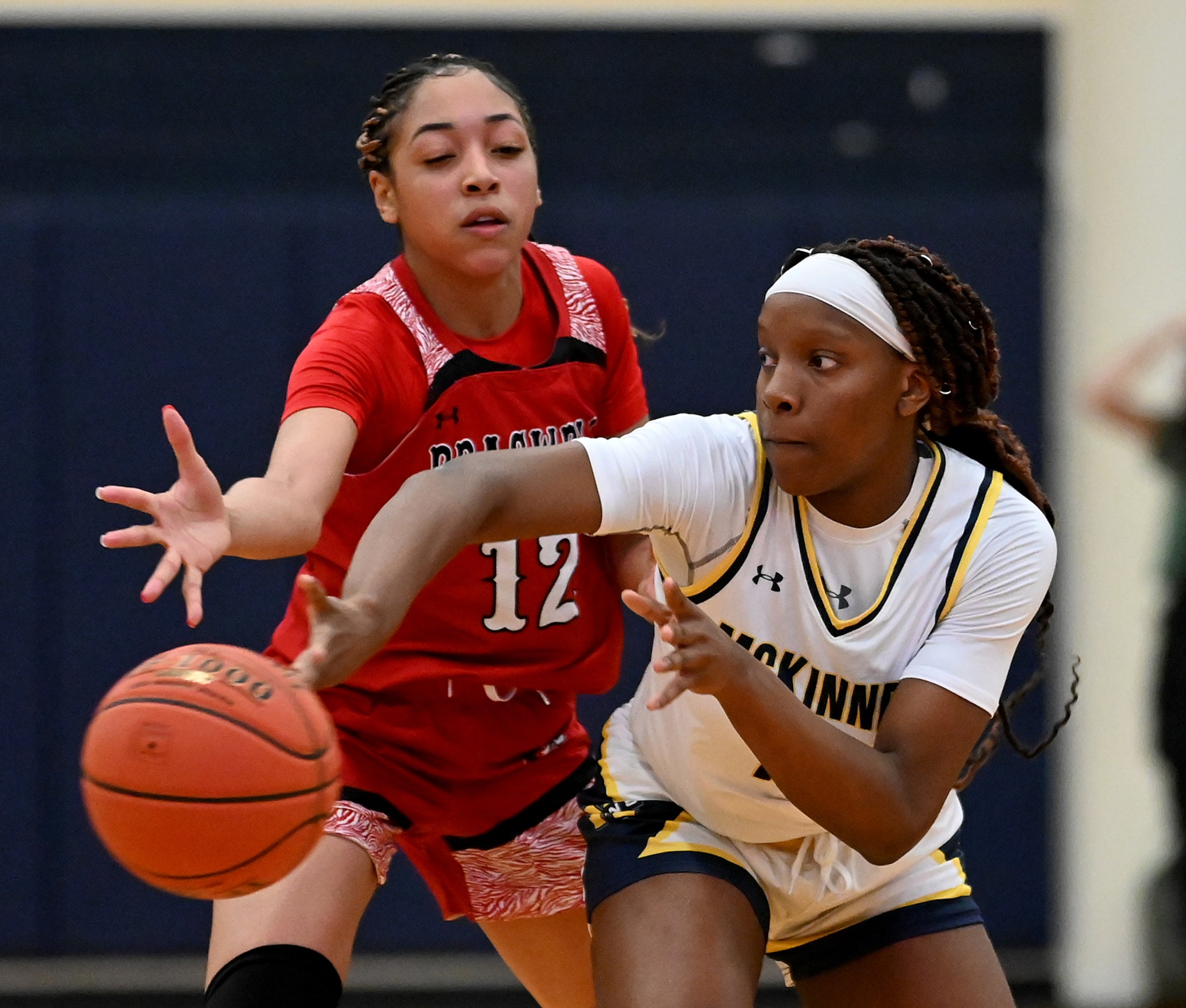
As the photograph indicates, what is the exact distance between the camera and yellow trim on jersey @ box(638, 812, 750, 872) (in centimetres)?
271

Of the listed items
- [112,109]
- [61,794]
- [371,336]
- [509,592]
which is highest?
[112,109]

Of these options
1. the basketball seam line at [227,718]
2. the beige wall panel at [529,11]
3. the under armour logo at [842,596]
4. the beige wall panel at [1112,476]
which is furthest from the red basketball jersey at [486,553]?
the beige wall panel at [529,11]

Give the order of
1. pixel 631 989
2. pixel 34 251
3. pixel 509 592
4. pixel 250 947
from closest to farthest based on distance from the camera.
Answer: pixel 631 989 < pixel 250 947 < pixel 509 592 < pixel 34 251

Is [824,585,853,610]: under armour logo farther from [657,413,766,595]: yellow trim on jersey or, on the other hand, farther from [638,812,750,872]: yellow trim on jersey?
[638,812,750,872]: yellow trim on jersey

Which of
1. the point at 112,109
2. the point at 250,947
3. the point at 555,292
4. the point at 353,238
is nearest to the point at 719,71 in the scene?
the point at 353,238

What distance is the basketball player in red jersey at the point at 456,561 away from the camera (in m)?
2.83

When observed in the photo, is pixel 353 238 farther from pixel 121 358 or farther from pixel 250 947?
pixel 250 947

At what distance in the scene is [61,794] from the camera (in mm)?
5285

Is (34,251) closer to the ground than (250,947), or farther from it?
farther from it

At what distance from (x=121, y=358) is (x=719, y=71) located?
2.11 meters

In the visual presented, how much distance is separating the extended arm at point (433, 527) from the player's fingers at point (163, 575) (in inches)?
8.2

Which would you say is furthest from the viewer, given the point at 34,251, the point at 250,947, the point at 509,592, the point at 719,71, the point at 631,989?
the point at 719,71

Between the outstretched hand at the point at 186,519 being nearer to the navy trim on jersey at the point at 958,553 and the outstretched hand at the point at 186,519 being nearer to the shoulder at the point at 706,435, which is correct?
the shoulder at the point at 706,435

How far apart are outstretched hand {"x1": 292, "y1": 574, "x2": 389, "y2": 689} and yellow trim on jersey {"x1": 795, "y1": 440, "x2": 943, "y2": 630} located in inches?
28.8
